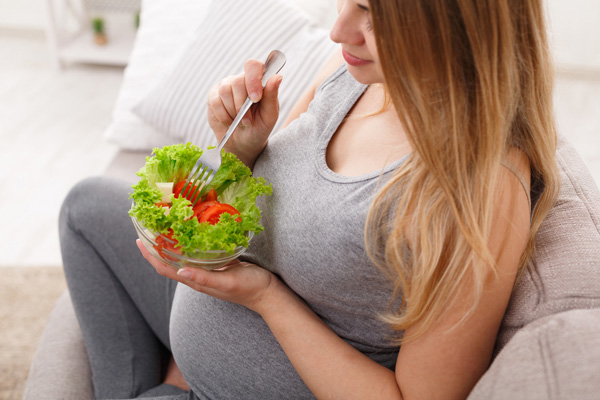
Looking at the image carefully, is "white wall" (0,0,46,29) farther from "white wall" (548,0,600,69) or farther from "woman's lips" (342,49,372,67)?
"woman's lips" (342,49,372,67)

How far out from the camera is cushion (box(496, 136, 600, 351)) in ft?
2.30

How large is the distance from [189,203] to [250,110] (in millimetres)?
263

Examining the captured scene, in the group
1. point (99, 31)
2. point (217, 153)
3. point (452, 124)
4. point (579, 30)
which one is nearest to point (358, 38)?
point (452, 124)

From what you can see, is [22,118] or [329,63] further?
[22,118]

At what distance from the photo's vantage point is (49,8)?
322 centimetres

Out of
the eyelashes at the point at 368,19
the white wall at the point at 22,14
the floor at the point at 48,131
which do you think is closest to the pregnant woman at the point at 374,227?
the eyelashes at the point at 368,19

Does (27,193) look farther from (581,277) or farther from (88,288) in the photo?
(581,277)

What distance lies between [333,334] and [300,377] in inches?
3.8

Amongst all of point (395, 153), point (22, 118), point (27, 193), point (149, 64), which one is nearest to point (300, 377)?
point (395, 153)

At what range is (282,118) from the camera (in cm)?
146

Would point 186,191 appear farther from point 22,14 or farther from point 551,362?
point 22,14

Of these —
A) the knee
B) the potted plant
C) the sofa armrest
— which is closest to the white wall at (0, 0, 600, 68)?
the potted plant

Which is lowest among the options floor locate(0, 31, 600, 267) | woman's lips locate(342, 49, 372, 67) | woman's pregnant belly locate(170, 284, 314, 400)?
floor locate(0, 31, 600, 267)

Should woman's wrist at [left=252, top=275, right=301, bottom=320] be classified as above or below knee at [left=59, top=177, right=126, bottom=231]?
above
